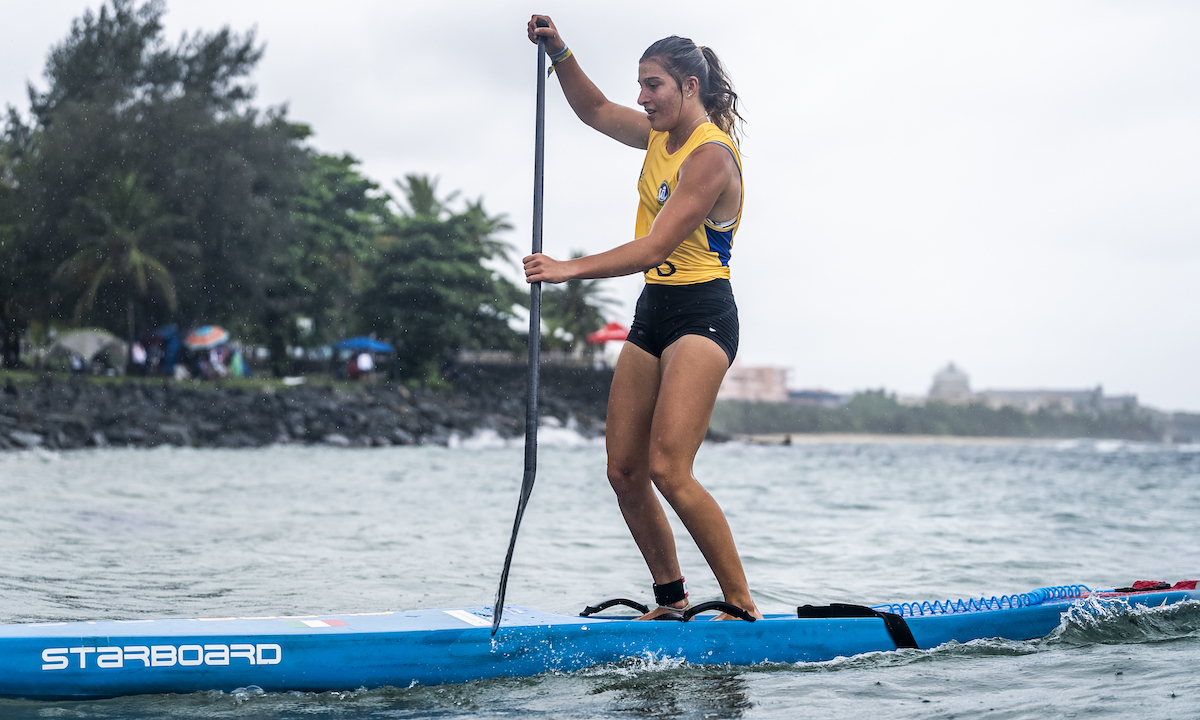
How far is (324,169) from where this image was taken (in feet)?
144

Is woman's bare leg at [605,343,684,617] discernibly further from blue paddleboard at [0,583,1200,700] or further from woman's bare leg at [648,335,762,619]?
blue paddleboard at [0,583,1200,700]

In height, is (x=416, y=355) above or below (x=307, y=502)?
above

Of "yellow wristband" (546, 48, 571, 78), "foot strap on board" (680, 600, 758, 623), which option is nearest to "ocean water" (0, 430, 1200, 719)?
"foot strap on board" (680, 600, 758, 623)

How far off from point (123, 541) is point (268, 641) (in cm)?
520

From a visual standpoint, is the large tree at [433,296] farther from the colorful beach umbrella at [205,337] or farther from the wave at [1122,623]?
the wave at [1122,623]

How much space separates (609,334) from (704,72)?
47.9 m

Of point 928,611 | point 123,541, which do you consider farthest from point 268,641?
point 123,541

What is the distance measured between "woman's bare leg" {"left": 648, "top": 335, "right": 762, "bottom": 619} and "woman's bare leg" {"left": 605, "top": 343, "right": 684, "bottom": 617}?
10 centimetres

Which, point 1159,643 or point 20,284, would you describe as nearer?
point 1159,643

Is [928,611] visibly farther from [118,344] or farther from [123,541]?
[118,344]

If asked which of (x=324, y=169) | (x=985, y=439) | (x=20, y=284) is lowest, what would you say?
(x=985, y=439)

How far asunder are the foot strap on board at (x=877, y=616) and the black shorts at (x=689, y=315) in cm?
101

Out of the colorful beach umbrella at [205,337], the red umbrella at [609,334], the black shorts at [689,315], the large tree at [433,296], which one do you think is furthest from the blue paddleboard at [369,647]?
the red umbrella at [609,334]

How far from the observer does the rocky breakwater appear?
2244cm
